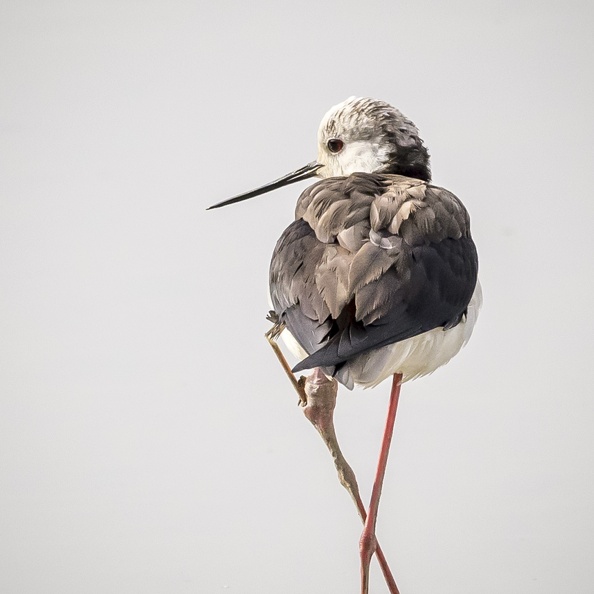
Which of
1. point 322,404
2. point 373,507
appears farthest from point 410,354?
point 373,507

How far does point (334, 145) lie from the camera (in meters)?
3.17

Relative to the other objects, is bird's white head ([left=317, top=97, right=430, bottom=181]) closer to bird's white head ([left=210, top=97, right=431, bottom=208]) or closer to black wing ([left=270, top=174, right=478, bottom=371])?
bird's white head ([left=210, top=97, right=431, bottom=208])

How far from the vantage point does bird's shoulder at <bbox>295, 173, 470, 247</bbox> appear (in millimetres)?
2523

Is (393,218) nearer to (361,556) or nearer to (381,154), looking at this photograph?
(381,154)

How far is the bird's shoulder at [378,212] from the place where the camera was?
252cm

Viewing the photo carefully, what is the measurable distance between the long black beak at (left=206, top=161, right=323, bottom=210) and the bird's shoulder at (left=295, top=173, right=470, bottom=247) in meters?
0.50

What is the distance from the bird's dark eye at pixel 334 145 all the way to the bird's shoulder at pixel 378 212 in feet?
1.19

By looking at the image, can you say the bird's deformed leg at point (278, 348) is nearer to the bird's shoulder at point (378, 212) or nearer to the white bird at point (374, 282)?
the white bird at point (374, 282)

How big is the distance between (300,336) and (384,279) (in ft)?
0.65

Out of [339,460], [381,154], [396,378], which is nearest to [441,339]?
[396,378]

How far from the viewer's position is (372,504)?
274 centimetres

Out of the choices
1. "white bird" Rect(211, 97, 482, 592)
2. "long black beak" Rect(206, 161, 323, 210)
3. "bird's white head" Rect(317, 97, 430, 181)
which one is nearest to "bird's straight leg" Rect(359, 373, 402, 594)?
"white bird" Rect(211, 97, 482, 592)

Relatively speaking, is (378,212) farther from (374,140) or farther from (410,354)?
(374,140)

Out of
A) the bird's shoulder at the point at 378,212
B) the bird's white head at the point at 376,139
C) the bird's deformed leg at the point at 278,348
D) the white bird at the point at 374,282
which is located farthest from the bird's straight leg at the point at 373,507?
the bird's white head at the point at 376,139
